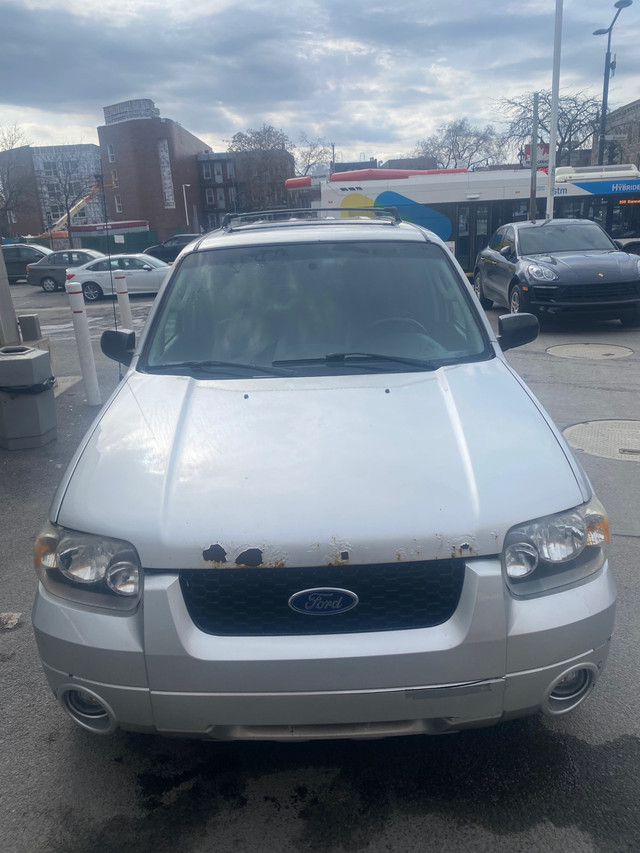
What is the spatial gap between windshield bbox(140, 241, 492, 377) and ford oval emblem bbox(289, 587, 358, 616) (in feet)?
4.15

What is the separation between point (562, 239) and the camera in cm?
1298

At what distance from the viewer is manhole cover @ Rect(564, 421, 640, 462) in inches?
239

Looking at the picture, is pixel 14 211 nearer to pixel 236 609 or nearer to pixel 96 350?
pixel 96 350

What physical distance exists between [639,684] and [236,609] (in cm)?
188

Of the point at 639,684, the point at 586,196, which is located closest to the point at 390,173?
the point at 586,196

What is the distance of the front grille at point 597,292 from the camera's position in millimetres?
11484

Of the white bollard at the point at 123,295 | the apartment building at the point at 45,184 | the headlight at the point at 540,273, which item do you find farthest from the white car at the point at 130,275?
the apartment building at the point at 45,184

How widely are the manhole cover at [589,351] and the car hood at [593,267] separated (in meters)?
1.20

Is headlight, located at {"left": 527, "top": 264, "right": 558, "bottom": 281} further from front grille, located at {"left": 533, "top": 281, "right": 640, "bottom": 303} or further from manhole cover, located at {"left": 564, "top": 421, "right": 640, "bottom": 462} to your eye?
manhole cover, located at {"left": 564, "top": 421, "right": 640, "bottom": 462}

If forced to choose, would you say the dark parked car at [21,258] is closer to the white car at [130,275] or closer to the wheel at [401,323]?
the white car at [130,275]

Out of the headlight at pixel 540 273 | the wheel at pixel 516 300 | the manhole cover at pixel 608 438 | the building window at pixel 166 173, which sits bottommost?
the manhole cover at pixel 608 438

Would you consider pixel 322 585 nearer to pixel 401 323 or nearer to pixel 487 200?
pixel 401 323

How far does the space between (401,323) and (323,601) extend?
1.82 meters

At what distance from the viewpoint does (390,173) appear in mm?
22922
